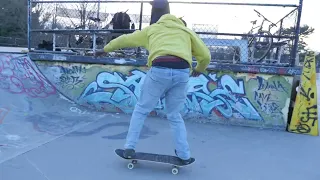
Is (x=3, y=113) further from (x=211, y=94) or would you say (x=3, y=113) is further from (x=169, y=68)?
(x=211, y=94)

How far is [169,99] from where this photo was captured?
10.0 ft

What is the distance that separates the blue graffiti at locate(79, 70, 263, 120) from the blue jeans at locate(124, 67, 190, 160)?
246cm

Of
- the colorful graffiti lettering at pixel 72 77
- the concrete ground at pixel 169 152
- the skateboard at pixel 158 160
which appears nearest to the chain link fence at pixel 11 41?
the colorful graffiti lettering at pixel 72 77

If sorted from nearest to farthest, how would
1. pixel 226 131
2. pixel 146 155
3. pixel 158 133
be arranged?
1. pixel 146 155
2. pixel 158 133
3. pixel 226 131

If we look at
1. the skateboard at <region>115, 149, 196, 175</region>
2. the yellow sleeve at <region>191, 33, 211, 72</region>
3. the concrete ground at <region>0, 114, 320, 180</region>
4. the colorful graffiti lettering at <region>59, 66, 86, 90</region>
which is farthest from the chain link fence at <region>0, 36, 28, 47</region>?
the yellow sleeve at <region>191, 33, 211, 72</region>

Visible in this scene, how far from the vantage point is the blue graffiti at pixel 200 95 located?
5344mm

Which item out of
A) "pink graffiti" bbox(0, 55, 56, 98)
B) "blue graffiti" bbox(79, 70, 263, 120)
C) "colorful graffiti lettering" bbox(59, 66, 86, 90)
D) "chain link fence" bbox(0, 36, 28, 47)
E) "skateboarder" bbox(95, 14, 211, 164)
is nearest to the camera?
"skateboarder" bbox(95, 14, 211, 164)

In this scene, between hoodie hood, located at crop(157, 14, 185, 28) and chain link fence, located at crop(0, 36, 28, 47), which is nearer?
hoodie hood, located at crop(157, 14, 185, 28)

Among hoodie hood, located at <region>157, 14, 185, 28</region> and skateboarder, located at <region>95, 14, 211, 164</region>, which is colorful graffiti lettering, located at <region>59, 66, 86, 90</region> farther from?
hoodie hood, located at <region>157, 14, 185, 28</region>

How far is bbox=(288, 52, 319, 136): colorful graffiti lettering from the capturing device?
513 centimetres

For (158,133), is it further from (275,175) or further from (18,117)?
(18,117)

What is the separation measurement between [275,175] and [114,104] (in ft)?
11.6

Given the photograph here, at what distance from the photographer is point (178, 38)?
2.94 metres

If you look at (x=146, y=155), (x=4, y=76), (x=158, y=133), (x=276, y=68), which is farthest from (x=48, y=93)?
(x=276, y=68)
